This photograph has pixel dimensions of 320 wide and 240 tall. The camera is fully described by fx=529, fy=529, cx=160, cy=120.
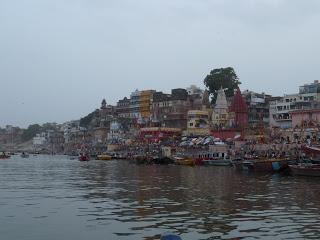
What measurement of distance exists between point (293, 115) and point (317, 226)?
61122 millimetres

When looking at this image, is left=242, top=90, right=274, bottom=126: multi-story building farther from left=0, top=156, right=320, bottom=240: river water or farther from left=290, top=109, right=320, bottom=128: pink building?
left=0, top=156, right=320, bottom=240: river water

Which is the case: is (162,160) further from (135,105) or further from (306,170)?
(135,105)

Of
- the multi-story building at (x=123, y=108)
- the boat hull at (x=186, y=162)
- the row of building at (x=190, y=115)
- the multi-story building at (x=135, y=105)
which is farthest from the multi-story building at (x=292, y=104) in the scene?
the multi-story building at (x=123, y=108)

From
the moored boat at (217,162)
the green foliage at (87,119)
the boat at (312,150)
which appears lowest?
the moored boat at (217,162)

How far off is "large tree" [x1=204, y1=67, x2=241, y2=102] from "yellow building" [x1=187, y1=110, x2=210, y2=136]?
23.2 feet

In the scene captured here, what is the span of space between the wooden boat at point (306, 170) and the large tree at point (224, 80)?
58.9 metres

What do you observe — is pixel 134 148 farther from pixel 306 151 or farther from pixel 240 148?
pixel 306 151

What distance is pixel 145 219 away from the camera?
696 inches

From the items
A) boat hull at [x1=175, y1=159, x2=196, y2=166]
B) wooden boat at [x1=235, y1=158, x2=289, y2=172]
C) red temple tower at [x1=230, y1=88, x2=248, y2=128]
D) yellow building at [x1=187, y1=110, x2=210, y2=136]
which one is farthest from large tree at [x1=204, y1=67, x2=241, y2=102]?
wooden boat at [x1=235, y1=158, x2=289, y2=172]

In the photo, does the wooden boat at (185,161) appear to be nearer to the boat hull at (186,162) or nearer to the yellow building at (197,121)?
the boat hull at (186,162)

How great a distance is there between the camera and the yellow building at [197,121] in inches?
3661

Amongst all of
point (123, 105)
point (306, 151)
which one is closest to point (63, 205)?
point (306, 151)

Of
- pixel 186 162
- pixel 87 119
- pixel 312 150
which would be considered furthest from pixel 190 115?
pixel 87 119

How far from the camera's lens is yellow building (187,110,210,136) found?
3661 inches
